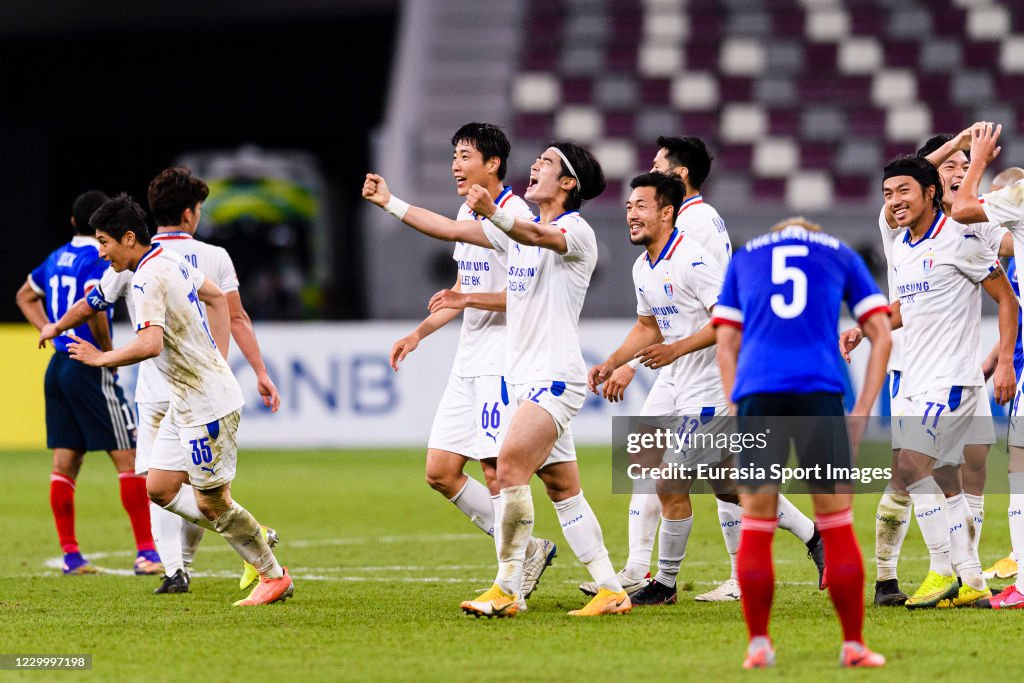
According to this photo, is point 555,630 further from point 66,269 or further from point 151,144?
point 151,144

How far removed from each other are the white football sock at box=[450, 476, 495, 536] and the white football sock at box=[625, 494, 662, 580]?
0.75 m

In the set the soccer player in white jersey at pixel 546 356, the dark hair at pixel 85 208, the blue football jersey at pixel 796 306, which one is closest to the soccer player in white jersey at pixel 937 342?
the soccer player in white jersey at pixel 546 356

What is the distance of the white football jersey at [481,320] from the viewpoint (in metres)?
7.84

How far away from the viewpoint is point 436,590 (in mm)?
8266

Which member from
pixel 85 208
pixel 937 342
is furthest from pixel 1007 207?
pixel 85 208

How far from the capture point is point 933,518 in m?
7.47

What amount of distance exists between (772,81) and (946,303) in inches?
692

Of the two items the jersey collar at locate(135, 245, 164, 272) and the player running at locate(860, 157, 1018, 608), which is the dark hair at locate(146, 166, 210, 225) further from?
the player running at locate(860, 157, 1018, 608)

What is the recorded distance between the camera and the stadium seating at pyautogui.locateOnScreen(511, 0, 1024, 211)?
2345 cm

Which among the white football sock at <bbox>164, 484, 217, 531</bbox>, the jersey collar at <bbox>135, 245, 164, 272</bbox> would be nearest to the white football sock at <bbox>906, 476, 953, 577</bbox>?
the white football sock at <bbox>164, 484, 217, 531</bbox>

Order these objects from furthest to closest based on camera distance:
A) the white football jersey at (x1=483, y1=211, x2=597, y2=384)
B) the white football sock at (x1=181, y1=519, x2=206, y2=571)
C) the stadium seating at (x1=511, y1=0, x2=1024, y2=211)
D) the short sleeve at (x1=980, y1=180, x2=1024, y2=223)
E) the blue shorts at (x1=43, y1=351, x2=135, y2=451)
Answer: the stadium seating at (x1=511, y1=0, x2=1024, y2=211)
the blue shorts at (x1=43, y1=351, x2=135, y2=451)
the white football sock at (x1=181, y1=519, x2=206, y2=571)
the short sleeve at (x1=980, y1=180, x2=1024, y2=223)
the white football jersey at (x1=483, y1=211, x2=597, y2=384)

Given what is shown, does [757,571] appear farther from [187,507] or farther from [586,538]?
[187,507]

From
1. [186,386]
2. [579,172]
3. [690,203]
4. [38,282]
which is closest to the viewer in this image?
[579,172]

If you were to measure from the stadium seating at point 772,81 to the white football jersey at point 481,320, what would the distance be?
49.7 ft
